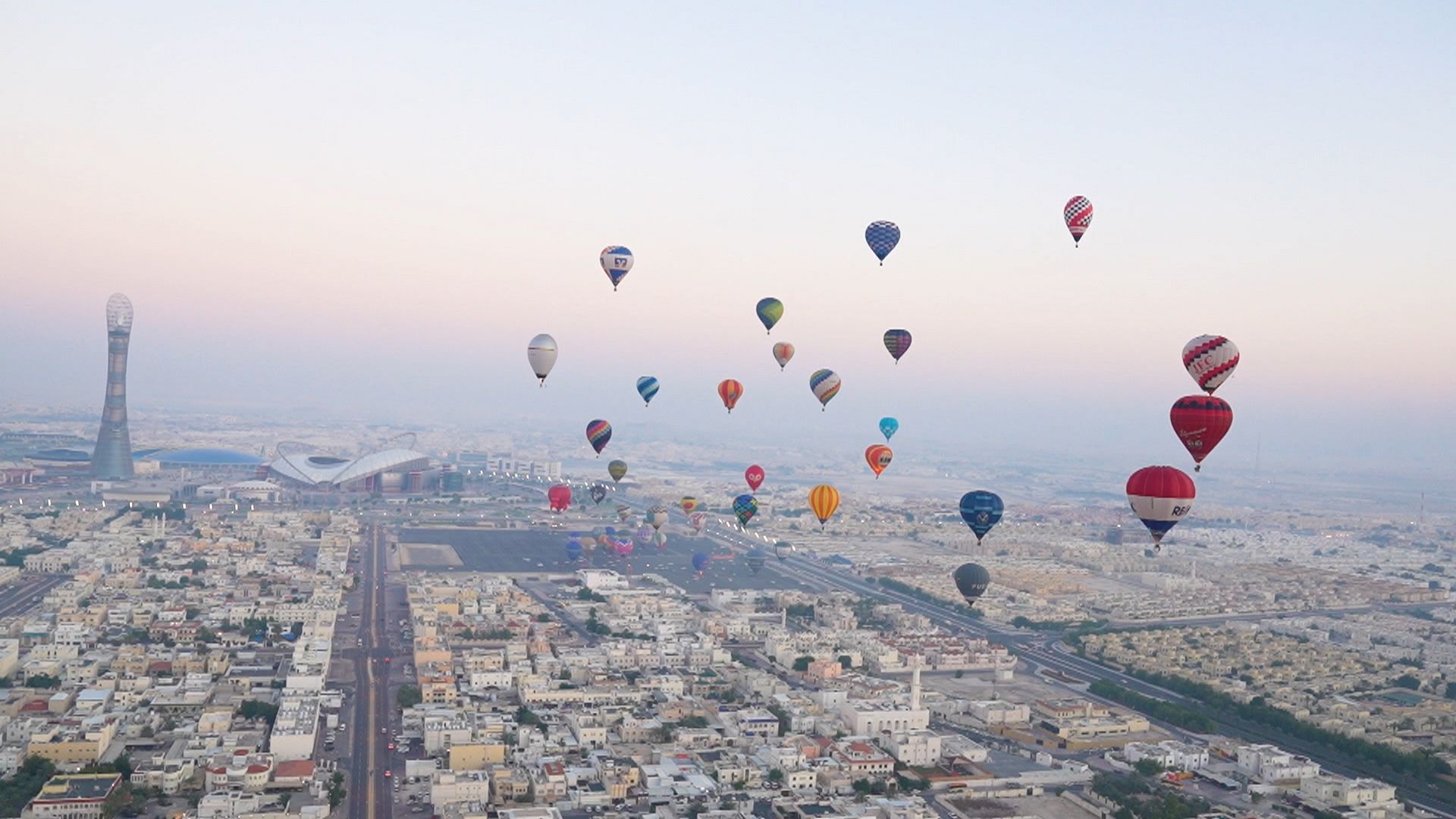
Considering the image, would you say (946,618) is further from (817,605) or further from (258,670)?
(258,670)

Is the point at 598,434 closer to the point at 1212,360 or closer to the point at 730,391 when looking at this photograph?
the point at 730,391

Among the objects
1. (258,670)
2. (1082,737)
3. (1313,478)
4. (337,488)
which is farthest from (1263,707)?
(1313,478)

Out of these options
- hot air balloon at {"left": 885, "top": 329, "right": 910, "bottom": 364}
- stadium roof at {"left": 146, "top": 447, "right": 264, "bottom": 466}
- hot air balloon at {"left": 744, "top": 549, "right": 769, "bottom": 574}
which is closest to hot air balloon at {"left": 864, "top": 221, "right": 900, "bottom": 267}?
hot air balloon at {"left": 885, "top": 329, "right": 910, "bottom": 364}

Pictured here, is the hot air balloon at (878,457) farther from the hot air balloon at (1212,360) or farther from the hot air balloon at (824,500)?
the hot air balloon at (1212,360)

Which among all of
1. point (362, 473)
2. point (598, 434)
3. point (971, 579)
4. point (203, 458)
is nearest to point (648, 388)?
point (598, 434)

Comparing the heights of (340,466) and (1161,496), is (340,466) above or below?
below

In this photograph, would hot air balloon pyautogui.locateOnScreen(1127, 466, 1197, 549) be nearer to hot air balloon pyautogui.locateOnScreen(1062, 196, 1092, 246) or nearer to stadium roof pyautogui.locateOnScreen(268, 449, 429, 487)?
hot air balloon pyautogui.locateOnScreen(1062, 196, 1092, 246)
